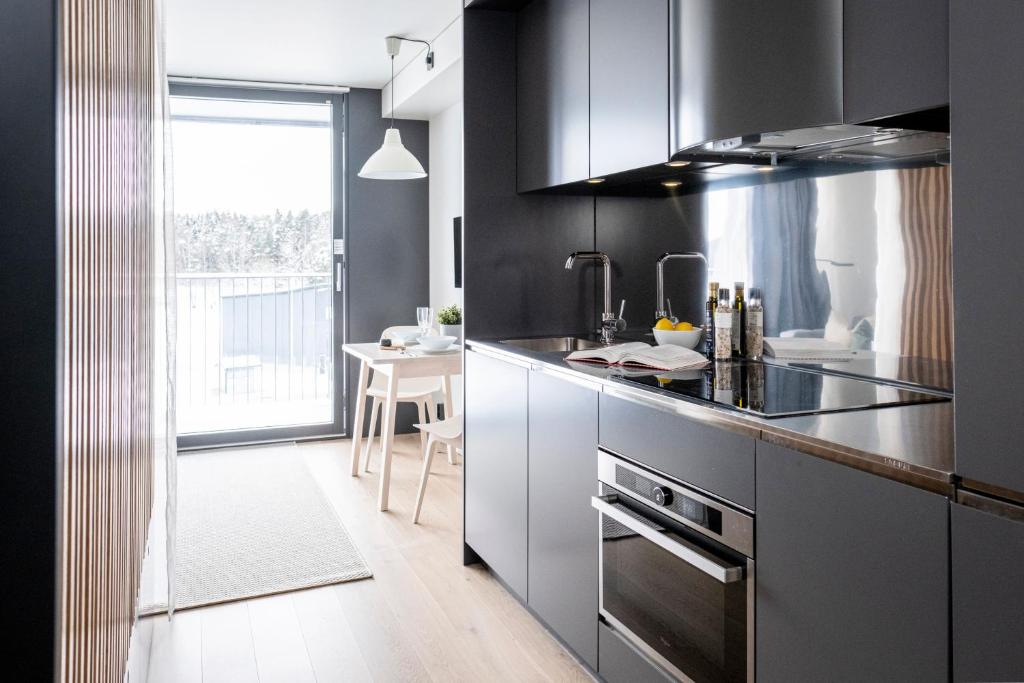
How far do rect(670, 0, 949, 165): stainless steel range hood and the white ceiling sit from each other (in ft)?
7.41

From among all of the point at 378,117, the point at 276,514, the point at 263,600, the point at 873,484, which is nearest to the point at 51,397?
the point at 873,484

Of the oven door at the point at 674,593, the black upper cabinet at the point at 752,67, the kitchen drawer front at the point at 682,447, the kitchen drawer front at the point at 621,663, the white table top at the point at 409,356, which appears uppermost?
the black upper cabinet at the point at 752,67

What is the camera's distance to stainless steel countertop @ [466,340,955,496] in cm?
115

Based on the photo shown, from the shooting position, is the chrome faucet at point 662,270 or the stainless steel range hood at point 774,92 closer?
the stainless steel range hood at point 774,92

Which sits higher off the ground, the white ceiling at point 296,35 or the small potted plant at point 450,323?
the white ceiling at point 296,35

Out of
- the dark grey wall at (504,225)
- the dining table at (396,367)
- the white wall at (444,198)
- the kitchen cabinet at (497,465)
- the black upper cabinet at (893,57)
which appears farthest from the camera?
the white wall at (444,198)

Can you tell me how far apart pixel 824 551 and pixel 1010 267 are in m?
0.56

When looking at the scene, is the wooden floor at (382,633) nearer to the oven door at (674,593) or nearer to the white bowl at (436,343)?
the oven door at (674,593)

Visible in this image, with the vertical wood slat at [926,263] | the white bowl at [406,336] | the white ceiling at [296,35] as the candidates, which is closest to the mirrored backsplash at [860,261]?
the vertical wood slat at [926,263]

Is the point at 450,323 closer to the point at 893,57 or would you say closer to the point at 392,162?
the point at 392,162

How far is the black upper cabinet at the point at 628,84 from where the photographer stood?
2117 mm

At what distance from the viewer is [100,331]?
4.26ft

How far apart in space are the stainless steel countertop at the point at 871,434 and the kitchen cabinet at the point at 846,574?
0.07ft

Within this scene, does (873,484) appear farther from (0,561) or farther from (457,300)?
(457,300)
